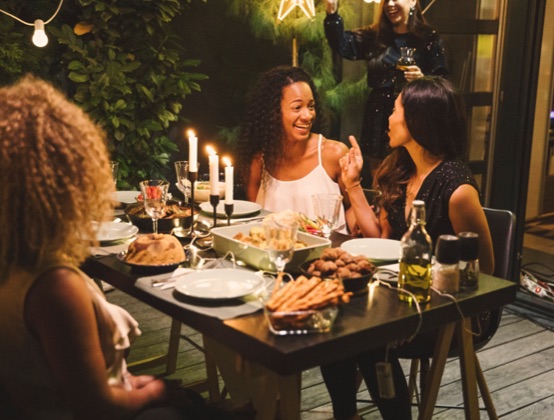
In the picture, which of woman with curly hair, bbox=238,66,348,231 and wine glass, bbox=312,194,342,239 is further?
woman with curly hair, bbox=238,66,348,231

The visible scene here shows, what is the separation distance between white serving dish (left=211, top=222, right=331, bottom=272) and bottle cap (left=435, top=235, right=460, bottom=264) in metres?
0.34

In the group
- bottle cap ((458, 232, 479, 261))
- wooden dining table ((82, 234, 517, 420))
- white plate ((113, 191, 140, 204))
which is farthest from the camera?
white plate ((113, 191, 140, 204))

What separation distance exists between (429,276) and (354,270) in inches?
7.2

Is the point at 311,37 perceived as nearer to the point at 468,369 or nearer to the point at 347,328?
the point at 468,369

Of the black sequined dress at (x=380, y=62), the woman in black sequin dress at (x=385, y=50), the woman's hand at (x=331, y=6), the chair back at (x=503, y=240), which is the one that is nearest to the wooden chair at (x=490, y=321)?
the chair back at (x=503, y=240)

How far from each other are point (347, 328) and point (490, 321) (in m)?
0.91

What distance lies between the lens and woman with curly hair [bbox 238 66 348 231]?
3.04 m

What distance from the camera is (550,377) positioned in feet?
9.83

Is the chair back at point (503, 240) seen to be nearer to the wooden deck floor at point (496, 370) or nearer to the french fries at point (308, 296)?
the wooden deck floor at point (496, 370)

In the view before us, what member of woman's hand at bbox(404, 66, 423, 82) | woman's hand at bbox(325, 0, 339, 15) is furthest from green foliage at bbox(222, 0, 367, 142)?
woman's hand at bbox(404, 66, 423, 82)

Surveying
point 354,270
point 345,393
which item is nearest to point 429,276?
point 354,270

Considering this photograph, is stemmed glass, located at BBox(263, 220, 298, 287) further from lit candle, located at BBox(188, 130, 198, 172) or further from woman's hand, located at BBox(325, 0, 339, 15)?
woman's hand, located at BBox(325, 0, 339, 15)

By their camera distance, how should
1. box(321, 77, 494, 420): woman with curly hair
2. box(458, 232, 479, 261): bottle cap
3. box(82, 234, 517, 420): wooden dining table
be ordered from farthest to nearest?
box(321, 77, 494, 420): woman with curly hair, box(458, 232, 479, 261): bottle cap, box(82, 234, 517, 420): wooden dining table

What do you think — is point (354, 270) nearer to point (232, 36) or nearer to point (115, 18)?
point (115, 18)
